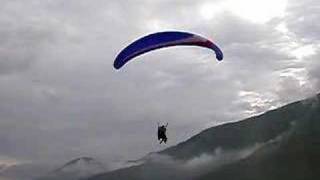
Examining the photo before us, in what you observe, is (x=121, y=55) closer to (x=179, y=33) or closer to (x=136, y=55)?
(x=136, y=55)

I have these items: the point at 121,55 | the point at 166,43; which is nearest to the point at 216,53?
the point at 166,43

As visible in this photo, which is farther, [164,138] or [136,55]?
[164,138]

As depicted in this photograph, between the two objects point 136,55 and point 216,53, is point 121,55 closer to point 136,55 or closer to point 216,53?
point 136,55

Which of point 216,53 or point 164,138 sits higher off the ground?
point 216,53

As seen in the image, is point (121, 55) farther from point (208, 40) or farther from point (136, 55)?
point (208, 40)

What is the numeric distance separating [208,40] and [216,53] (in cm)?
146

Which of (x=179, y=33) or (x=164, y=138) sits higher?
(x=179, y=33)

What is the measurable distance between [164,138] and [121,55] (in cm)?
932

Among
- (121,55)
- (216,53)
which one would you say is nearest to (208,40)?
(216,53)

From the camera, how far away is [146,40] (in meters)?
55.2

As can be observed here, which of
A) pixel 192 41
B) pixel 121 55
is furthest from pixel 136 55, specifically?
pixel 192 41

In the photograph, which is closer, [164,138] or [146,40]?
[146,40]

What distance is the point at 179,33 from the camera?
184 feet

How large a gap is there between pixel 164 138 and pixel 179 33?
10.3 m
